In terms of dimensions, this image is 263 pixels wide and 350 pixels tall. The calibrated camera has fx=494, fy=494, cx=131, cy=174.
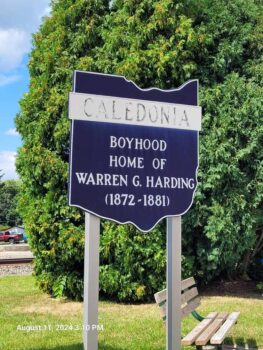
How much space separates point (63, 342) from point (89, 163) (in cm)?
288

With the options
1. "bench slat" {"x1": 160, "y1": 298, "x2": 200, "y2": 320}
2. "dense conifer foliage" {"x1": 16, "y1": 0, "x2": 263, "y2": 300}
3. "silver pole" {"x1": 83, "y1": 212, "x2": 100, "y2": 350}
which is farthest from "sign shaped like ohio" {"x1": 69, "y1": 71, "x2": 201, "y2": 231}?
"dense conifer foliage" {"x1": 16, "y1": 0, "x2": 263, "y2": 300}

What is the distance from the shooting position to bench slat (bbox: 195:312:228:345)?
4539 millimetres

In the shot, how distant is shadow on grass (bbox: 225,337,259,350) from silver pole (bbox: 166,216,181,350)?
1.78 metres

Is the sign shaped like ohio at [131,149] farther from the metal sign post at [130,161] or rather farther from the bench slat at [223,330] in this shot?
the bench slat at [223,330]

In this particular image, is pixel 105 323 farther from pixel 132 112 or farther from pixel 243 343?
pixel 132 112

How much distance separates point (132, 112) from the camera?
378 centimetres

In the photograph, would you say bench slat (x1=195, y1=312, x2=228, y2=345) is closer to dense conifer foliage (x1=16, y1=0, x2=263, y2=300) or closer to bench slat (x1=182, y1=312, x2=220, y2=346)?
bench slat (x1=182, y1=312, x2=220, y2=346)

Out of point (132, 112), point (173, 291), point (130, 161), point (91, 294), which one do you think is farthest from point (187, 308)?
point (132, 112)

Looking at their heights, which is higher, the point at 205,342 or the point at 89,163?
the point at 89,163

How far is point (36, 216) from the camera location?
836 centimetres

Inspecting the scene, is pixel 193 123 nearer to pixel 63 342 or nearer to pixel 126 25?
pixel 63 342

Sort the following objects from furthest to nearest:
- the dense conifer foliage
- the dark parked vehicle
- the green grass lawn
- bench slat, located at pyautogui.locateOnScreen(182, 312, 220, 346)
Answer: the dark parked vehicle
the dense conifer foliage
the green grass lawn
bench slat, located at pyautogui.locateOnScreen(182, 312, 220, 346)

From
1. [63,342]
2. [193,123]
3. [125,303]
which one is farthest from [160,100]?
[125,303]

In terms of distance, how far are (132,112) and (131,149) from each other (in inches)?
11.2
